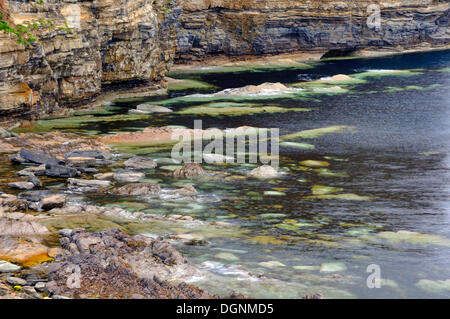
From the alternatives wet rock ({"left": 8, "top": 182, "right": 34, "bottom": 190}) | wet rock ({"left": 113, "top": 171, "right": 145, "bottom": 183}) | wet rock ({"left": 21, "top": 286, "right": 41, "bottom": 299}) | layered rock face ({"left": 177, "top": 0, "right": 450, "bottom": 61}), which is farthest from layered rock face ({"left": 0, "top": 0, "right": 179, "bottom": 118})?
wet rock ({"left": 21, "top": 286, "right": 41, "bottom": 299})

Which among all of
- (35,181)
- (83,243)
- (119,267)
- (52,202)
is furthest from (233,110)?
(119,267)

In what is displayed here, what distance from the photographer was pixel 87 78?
55.5m

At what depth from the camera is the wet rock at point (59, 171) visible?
3198 cm

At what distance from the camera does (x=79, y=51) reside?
53750 millimetres

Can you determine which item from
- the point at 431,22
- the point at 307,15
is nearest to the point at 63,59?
the point at 307,15

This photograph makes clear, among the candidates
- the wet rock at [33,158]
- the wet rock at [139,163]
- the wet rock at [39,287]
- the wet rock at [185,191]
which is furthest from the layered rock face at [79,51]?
the wet rock at [39,287]

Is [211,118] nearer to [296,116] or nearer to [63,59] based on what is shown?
[296,116]

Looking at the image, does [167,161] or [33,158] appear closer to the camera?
[33,158]

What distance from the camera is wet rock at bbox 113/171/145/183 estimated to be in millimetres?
31719

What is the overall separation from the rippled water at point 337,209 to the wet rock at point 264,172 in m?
0.69

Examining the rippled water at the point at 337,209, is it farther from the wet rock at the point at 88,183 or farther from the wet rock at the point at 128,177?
the wet rock at the point at 88,183

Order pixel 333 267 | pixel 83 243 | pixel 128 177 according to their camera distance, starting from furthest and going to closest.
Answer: pixel 128 177 → pixel 333 267 → pixel 83 243

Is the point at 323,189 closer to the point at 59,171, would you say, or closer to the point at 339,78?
the point at 59,171

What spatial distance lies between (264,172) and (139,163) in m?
7.27
